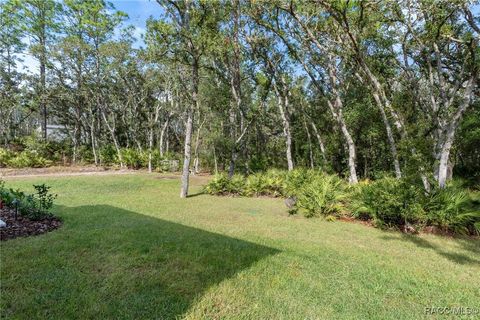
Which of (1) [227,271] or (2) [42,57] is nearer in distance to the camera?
(1) [227,271]

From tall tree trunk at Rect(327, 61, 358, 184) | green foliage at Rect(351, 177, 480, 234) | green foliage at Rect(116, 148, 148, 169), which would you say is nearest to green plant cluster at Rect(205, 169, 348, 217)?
tall tree trunk at Rect(327, 61, 358, 184)

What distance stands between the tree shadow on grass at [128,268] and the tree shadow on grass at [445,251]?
3.24 m

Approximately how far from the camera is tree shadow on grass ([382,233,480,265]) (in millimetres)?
4871

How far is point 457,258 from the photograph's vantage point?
195 inches

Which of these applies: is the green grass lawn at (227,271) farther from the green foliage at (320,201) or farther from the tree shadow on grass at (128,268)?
the green foliage at (320,201)

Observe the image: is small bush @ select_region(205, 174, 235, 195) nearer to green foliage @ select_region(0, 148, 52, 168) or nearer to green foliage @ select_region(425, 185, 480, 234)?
green foliage @ select_region(425, 185, 480, 234)

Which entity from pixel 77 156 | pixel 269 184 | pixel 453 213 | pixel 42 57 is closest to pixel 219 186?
pixel 269 184

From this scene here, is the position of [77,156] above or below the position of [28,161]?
above

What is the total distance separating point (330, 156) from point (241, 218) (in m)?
11.2

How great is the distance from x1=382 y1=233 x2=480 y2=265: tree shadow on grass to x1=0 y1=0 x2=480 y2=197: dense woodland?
5.79 feet

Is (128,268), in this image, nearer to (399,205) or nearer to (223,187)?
(399,205)

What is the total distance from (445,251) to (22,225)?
26.8 feet

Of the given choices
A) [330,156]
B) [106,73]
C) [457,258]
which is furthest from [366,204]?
[106,73]

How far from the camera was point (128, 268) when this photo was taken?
3746 mm
